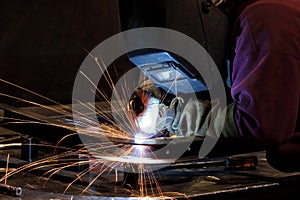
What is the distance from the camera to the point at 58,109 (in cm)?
255

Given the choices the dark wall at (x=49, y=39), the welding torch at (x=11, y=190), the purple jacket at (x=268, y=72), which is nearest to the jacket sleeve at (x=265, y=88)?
the purple jacket at (x=268, y=72)

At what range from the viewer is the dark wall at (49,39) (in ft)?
8.95

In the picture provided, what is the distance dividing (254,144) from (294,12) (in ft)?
1.38

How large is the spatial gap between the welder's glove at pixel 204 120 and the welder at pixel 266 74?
1cm

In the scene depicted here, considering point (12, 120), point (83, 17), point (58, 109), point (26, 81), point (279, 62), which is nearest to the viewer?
point (279, 62)

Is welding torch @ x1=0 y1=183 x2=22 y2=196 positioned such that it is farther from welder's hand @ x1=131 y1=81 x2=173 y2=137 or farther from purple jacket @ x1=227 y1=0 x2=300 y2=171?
purple jacket @ x1=227 y1=0 x2=300 y2=171

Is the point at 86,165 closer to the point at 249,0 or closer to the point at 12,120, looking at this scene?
the point at 12,120

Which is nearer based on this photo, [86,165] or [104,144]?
[104,144]

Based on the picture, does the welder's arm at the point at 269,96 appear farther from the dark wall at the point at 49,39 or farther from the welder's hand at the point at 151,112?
the dark wall at the point at 49,39

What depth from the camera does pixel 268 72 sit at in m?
1.57

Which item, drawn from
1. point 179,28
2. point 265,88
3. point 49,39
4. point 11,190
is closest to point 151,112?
point 179,28

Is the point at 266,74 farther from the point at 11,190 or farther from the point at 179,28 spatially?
the point at 11,190

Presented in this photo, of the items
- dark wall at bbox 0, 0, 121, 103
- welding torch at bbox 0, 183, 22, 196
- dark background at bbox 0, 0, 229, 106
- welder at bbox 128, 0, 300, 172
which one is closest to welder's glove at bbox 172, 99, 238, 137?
welder at bbox 128, 0, 300, 172

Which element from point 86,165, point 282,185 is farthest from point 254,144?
point 86,165
